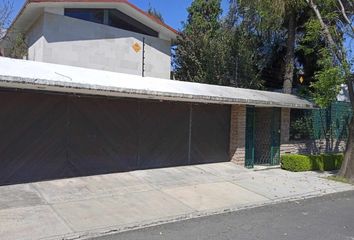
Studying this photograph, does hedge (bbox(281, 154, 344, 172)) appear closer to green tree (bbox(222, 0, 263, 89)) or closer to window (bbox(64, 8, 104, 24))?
green tree (bbox(222, 0, 263, 89))

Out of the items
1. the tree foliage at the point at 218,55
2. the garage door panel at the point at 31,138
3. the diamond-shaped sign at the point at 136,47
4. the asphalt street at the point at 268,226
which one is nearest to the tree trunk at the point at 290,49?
the tree foliage at the point at 218,55

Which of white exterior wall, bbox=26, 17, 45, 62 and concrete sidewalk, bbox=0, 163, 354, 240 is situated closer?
concrete sidewalk, bbox=0, 163, 354, 240

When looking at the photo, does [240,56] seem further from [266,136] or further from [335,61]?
[335,61]

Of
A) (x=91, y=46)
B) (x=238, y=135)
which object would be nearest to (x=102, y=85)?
(x=238, y=135)

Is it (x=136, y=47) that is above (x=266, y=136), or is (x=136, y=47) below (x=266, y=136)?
above

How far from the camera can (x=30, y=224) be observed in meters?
7.36

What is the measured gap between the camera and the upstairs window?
18484 mm

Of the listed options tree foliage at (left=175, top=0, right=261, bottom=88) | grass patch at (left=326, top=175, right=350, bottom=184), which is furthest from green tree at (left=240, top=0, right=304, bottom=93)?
grass patch at (left=326, top=175, right=350, bottom=184)

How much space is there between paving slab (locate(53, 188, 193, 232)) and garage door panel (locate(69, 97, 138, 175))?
1921mm

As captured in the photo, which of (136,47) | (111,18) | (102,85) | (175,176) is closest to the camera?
Answer: (102,85)

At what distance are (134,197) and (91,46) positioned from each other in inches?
416

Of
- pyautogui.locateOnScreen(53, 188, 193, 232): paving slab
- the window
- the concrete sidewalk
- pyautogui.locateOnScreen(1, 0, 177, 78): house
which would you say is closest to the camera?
the concrete sidewalk

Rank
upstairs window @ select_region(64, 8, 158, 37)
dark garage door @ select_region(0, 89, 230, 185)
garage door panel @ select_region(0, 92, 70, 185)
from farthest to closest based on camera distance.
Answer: upstairs window @ select_region(64, 8, 158, 37) < dark garage door @ select_region(0, 89, 230, 185) < garage door panel @ select_region(0, 92, 70, 185)

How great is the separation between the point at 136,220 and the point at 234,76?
15382mm
